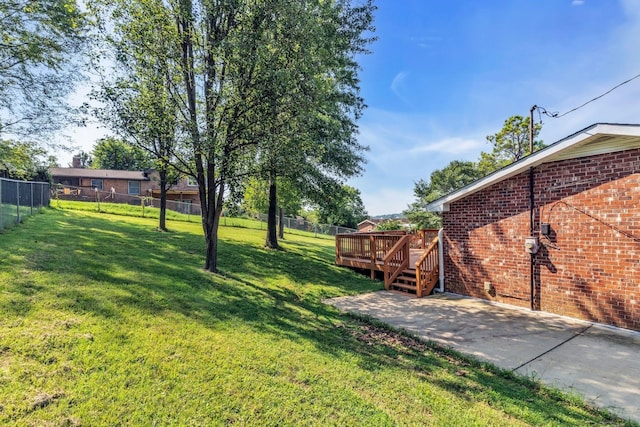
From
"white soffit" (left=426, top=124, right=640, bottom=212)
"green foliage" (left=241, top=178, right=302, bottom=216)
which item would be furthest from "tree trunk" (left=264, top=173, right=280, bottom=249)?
"white soffit" (left=426, top=124, right=640, bottom=212)

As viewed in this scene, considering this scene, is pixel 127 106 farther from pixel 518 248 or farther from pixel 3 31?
pixel 518 248

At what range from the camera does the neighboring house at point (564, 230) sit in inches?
225

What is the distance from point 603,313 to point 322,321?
5.45 m

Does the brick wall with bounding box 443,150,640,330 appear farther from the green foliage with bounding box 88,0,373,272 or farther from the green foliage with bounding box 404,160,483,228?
the green foliage with bounding box 404,160,483,228

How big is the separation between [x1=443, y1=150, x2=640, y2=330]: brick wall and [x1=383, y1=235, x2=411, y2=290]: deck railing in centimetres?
166

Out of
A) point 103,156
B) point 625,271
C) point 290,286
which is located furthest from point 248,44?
point 103,156

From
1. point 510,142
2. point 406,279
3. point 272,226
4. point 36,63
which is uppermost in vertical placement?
point 510,142

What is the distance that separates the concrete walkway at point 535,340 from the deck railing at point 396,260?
4.82 feet

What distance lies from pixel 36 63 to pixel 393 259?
14.0m

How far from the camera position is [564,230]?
6465mm

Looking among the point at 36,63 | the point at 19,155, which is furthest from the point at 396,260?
the point at 19,155

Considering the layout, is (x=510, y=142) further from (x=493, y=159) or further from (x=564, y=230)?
(x=564, y=230)

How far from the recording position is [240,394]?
3178 mm

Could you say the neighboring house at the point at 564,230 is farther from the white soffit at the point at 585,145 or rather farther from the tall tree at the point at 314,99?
the tall tree at the point at 314,99
